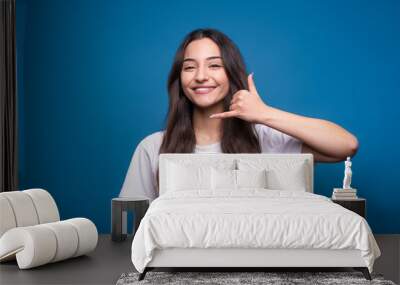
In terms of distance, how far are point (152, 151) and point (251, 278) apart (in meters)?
2.57

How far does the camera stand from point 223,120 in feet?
20.9

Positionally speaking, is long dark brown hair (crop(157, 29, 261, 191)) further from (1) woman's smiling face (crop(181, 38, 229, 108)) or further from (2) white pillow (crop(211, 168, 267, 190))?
(2) white pillow (crop(211, 168, 267, 190))

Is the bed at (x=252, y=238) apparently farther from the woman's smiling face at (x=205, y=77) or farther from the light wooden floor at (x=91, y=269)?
the woman's smiling face at (x=205, y=77)

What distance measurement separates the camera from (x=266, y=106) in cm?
630

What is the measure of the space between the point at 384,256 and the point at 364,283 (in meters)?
1.24

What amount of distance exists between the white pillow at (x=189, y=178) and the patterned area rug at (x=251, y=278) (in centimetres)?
132

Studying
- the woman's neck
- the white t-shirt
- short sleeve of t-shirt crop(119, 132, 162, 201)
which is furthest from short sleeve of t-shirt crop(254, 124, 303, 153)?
short sleeve of t-shirt crop(119, 132, 162, 201)

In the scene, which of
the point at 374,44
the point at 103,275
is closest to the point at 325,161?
the point at 374,44

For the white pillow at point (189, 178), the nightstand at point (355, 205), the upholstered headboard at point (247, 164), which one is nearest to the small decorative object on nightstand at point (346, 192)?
the nightstand at point (355, 205)

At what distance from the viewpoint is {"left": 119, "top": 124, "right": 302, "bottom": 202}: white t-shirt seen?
20.8 ft

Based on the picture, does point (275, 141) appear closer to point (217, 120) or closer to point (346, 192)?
point (217, 120)

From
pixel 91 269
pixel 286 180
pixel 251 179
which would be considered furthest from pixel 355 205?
pixel 91 269

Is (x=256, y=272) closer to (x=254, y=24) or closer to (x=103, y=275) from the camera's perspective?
(x=103, y=275)

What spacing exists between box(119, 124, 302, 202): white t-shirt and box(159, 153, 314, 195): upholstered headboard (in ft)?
0.80
